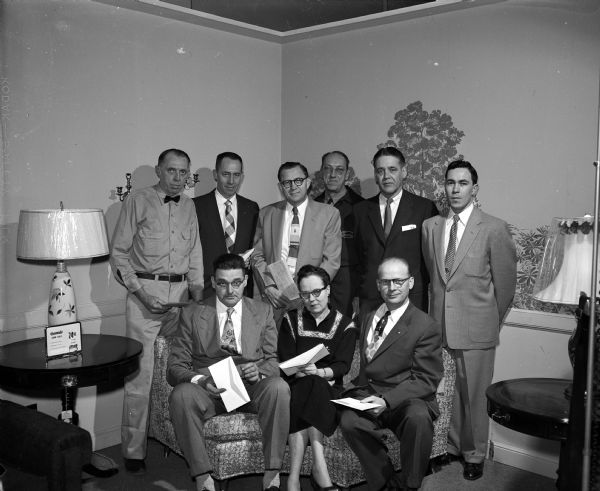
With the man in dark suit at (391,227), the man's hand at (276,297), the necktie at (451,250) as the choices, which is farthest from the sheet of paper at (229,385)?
the necktie at (451,250)

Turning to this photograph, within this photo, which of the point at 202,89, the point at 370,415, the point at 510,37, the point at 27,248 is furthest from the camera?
the point at 202,89

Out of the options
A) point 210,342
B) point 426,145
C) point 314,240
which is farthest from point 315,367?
point 426,145

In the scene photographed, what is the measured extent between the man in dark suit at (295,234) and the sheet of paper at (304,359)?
0.80m

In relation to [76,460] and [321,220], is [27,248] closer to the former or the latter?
[76,460]

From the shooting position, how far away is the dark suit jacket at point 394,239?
4.38 m

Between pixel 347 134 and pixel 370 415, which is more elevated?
pixel 347 134

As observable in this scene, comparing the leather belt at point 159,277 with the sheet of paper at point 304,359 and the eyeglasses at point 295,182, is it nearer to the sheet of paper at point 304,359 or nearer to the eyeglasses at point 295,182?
the eyeglasses at point 295,182

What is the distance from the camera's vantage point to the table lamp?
379 centimetres

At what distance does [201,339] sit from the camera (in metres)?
3.94

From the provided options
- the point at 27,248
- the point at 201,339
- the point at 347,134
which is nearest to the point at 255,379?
the point at 201,339

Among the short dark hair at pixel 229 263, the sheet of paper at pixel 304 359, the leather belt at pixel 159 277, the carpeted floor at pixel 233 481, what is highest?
the short dark hair at pixel 229 263

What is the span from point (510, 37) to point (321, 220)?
1618mm

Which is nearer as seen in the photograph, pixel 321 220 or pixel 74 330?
pixel 74 330

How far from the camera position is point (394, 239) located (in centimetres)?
438
